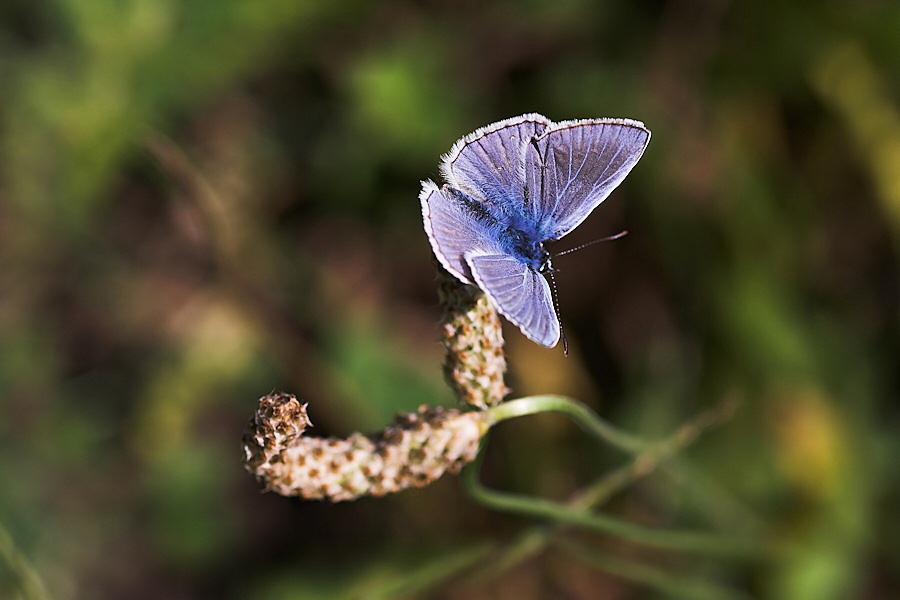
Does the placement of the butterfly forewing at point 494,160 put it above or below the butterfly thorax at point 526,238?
above

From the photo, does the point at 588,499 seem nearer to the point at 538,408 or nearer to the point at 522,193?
the point at 538,408

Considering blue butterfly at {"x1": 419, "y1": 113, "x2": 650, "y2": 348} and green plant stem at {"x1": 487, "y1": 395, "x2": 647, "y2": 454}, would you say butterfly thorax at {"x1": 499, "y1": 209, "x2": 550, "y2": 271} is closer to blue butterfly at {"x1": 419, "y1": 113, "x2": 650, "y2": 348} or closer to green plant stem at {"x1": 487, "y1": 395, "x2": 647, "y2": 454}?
blue butterfly at {"x1": 419, "y1": 113, "x2": 650, "y2": 348}

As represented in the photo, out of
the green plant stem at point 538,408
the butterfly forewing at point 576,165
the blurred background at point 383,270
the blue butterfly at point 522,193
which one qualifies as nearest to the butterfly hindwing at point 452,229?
the blue butterfly at point 522,193

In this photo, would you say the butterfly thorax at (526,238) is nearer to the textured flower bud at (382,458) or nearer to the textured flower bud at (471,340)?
the textured flower bud at (471,340)

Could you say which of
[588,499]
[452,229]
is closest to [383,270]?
[588,499]

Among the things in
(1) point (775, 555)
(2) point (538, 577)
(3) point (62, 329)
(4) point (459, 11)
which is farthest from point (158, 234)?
(1) point (775, 555)

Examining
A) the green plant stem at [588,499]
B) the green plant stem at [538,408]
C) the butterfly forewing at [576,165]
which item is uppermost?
the butterfly forewing at [576,165]
